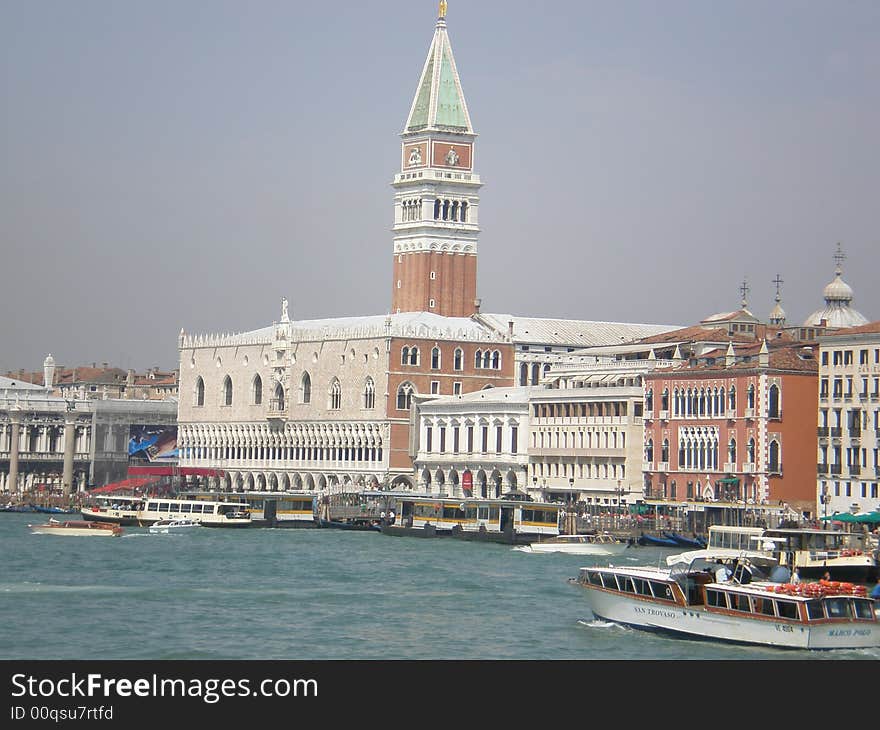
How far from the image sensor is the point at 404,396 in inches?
3949

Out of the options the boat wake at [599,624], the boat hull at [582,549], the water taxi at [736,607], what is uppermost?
the boat hull at [582,549]

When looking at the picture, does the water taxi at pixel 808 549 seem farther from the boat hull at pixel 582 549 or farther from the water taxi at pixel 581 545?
the water taxi at pixel 581 545

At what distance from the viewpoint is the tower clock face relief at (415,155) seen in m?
110

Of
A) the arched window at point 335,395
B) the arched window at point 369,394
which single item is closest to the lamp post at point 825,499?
the arched window at point 369,394

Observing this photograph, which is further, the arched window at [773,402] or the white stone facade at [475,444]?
the white stone facade at [475,444]

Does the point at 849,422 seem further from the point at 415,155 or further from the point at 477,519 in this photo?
the point at 415,155

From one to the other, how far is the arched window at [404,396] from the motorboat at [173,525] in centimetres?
1992

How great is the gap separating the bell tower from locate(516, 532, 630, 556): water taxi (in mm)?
42143

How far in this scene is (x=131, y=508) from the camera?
8362cm

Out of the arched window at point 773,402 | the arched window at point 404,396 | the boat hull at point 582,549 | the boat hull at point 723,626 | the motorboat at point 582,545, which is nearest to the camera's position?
the boat hull at point 723,626

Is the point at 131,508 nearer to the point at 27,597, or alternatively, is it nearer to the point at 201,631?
the point at 27,597

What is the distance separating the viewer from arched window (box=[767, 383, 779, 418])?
74375 millimetres

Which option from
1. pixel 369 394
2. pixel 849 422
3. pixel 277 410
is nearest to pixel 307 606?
pixel 849 422
